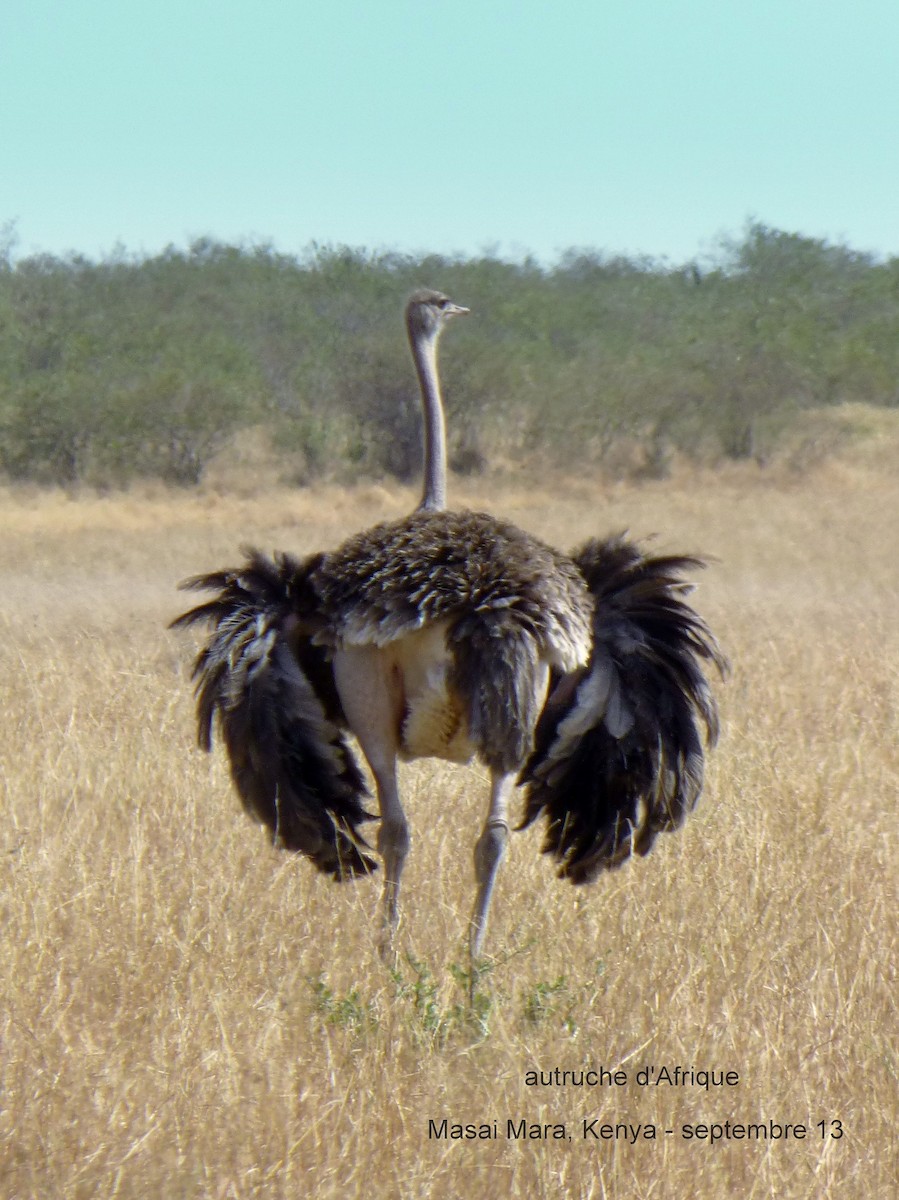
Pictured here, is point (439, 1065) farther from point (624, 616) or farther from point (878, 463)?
point (878, 463)

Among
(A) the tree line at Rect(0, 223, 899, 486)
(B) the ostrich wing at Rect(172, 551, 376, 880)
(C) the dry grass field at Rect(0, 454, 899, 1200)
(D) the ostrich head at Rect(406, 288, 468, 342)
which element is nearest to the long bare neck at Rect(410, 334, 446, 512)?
(D) the ostrich head at Rect(406, 288, 468, 342)

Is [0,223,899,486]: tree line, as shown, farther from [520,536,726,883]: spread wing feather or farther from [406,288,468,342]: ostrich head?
[520,536,726,883]: spread wing feather

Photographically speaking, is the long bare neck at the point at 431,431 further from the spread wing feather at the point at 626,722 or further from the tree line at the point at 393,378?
the tree line at the point at 393,378

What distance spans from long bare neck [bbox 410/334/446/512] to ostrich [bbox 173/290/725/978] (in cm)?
54

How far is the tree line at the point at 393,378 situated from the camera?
2489cm

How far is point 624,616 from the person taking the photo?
3.84 m

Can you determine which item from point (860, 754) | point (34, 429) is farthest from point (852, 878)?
point (34, 429)

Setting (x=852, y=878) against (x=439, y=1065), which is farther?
(x=852, y=878)

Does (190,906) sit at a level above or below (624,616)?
below

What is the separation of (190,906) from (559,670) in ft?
3.83

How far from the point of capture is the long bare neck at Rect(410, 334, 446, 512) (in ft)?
14.5

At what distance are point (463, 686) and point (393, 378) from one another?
2349 cm

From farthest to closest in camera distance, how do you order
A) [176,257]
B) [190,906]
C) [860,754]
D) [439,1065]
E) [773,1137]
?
[176,257], [860,754], [190,906], [439,1065], [773,1137]

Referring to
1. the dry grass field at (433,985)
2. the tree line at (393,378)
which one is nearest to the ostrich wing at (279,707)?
the dry grass field at (433,985)
